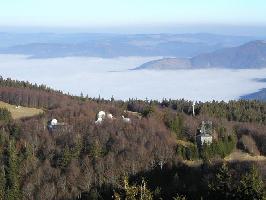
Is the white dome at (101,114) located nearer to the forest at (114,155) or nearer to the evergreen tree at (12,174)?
the forest at (114,155)

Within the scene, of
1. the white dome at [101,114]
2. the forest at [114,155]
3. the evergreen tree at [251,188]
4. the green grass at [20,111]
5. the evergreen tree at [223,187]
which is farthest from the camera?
the green grass at [20,111]

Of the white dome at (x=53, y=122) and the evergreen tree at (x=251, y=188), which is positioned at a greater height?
the evergreen tree at (x=251, y=188)

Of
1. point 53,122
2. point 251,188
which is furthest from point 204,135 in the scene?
point 251,188

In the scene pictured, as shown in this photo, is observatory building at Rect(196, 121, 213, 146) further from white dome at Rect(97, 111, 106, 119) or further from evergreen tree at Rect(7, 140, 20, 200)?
evergreen tree at Rect(7, 140, 20, 200)

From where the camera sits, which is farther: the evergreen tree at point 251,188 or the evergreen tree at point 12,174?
the evergreen tree at point 12,174

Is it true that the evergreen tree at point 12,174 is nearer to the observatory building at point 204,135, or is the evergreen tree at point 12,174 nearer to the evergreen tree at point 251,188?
the observatory building at point 204,135

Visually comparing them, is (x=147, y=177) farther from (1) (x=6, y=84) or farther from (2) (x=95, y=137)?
(1) (x=6, y=84)

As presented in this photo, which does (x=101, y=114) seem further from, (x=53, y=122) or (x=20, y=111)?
(x=20, y=111)

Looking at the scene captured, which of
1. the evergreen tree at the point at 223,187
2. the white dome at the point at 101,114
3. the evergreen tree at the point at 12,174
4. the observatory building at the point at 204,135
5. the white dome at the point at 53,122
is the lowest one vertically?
the evergreen tree at the point at 12,174

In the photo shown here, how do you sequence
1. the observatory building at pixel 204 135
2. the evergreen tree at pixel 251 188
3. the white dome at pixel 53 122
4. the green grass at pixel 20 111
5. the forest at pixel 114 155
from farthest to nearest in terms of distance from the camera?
the green grass at pixel 20 111, the white dome at pixel 53 122, the observatory building at pixel 204 135, the forest at pixel 114 155, the evergreen tree at pixel 251 188

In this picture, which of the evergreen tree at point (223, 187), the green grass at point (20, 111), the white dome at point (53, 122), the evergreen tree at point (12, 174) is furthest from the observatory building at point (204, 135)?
the green grass at point (20, 111)
